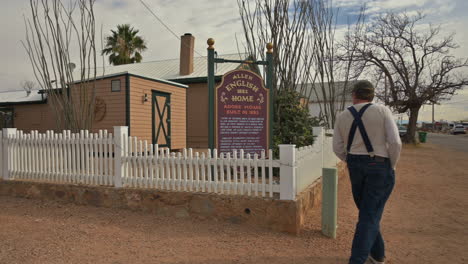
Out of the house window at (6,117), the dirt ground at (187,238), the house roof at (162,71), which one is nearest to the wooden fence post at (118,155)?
the dirt ground at (187,238)

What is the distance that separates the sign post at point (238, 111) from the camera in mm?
5449

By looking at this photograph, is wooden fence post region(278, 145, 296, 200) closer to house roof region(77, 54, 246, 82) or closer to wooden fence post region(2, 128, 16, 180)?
wooden fence post region(2, 128, 16, 180)

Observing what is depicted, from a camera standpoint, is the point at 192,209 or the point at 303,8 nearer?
the point at 192,209

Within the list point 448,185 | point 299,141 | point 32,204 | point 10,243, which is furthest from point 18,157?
point 448,185

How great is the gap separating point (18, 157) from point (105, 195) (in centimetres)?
233

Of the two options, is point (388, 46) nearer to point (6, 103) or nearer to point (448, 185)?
point (448, 185)

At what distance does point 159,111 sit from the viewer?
464 inches

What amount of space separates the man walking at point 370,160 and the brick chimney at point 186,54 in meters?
13.8

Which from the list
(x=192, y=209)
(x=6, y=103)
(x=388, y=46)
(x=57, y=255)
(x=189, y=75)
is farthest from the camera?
(x=388, y=46)

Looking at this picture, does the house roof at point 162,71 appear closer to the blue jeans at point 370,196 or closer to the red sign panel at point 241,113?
the red sign panel at point 241,113

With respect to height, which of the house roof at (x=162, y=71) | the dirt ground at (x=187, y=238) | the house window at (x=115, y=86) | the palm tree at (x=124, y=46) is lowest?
the dirt ground at (x=187, y=238)

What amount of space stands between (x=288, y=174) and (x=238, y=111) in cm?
180

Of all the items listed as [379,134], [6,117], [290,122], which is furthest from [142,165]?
[6,117]

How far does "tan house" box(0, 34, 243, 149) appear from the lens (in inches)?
415
